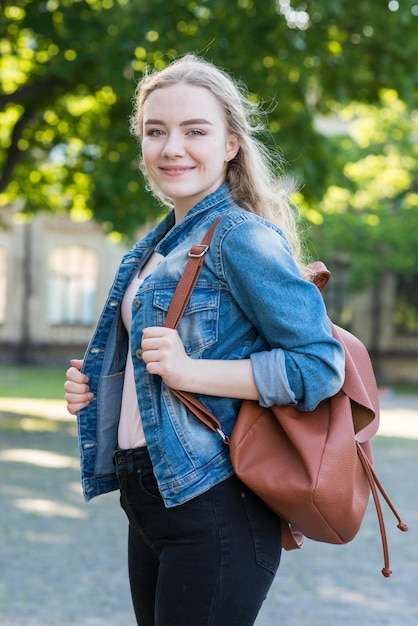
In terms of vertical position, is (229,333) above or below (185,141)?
below

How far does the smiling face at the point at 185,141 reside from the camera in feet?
7.19

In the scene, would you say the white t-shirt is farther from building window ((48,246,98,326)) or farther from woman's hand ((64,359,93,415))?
building window ((48,246,98,326))

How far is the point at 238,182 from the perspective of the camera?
7.48 feet

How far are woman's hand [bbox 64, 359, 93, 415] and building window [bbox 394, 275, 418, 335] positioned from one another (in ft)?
91.8

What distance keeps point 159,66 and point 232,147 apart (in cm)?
831

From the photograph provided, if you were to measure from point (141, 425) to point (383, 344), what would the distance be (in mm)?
28341

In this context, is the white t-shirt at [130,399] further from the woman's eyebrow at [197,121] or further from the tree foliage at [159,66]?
the tree foliage at [159,66]

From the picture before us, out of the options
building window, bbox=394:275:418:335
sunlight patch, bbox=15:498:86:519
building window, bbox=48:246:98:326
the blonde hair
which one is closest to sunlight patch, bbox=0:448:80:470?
sunlight patch, bbox=15:498:86:519

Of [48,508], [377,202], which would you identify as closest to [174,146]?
[48,508]

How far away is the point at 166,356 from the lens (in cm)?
201

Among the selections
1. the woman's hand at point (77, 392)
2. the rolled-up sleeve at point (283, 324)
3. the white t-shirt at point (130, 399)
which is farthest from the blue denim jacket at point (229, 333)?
the woman's hand at point (77, 392)

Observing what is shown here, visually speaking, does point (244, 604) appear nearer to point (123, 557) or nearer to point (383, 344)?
point (123, 557)

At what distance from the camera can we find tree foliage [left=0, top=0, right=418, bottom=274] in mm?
10336

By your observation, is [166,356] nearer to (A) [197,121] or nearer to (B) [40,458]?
(A) [197,121]
